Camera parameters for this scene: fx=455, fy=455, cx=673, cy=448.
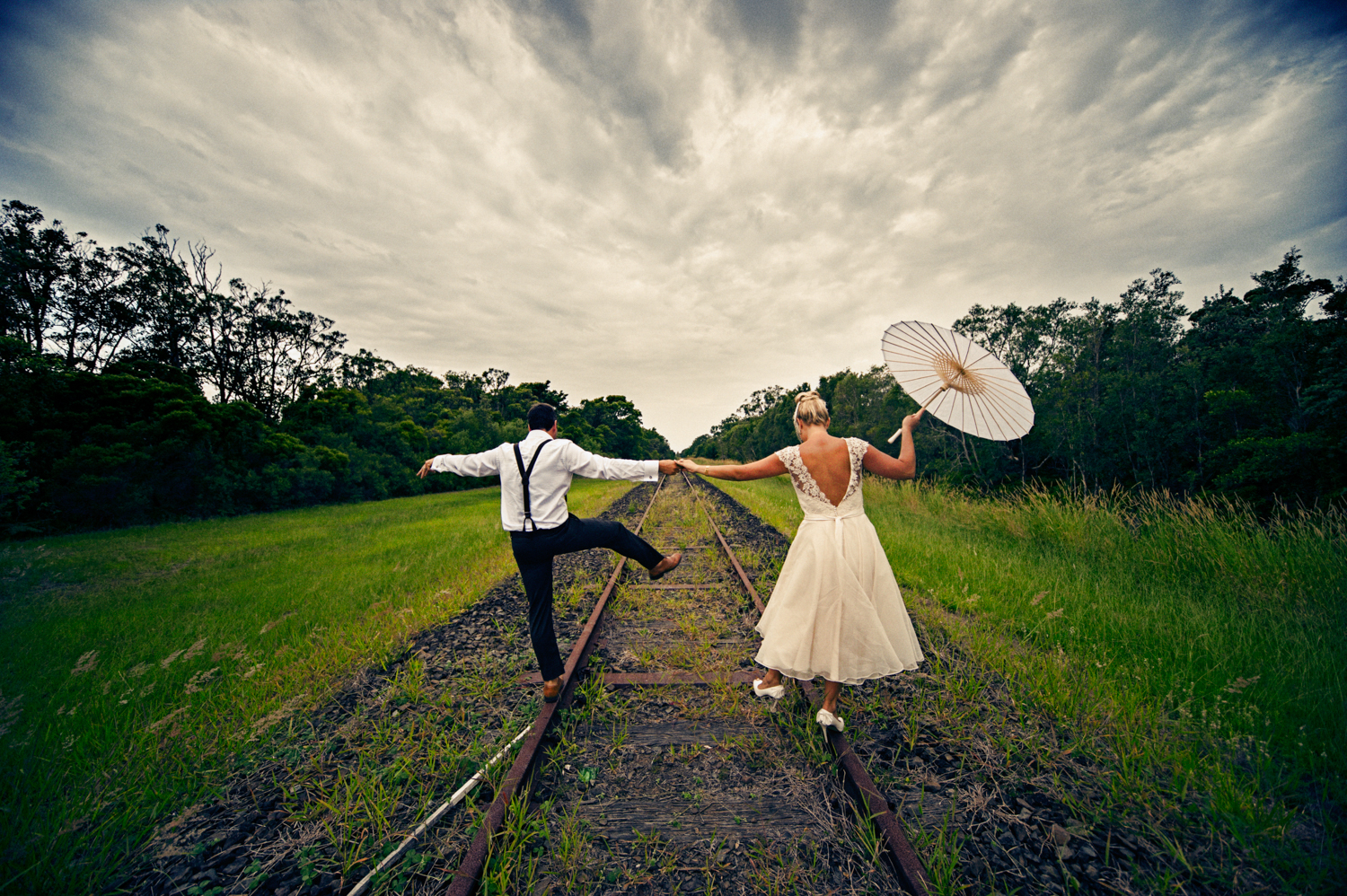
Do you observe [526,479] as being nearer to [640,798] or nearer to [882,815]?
[640,798]

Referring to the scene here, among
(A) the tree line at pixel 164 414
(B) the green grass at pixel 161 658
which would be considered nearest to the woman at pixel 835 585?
(B) the green grass at pixel 161 658

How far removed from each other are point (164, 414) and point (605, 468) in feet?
74.9

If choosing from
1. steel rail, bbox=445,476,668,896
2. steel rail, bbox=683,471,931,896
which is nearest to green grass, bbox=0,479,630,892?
steel rail, bbox=445,476,668,896

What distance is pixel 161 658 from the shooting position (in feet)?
14.5

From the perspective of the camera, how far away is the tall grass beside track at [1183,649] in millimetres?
2332

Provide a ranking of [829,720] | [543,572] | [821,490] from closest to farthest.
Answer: [829,720]
[821,490]
[543,572]

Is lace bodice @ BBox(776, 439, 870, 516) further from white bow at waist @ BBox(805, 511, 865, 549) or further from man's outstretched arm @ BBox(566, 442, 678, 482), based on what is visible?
man's outstretched arm @ BBox(566, 442, 678, 482)

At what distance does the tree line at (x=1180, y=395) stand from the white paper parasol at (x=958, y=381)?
486 inches

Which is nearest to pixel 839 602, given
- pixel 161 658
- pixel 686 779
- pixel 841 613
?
pixel 841 613

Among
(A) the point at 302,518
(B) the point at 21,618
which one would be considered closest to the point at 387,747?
(B) the point at 21,618

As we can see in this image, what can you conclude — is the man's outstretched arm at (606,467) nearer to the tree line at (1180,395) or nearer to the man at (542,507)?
the man at (542,507)

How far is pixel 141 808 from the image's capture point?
8.52 feet

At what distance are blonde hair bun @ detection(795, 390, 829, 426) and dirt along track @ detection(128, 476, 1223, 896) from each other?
202cm

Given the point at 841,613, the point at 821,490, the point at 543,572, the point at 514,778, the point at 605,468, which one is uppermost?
the point at 605,468
